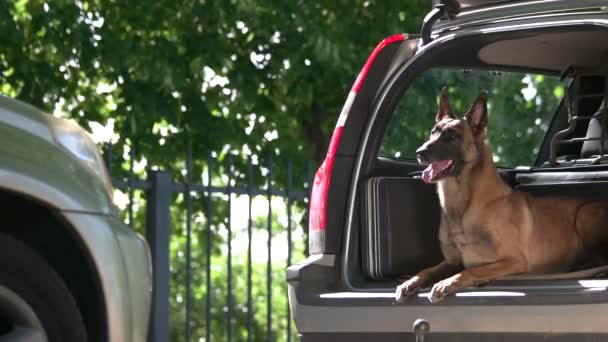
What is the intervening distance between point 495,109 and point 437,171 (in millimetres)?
7090

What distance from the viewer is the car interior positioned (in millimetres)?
6008

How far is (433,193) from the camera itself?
254 inches

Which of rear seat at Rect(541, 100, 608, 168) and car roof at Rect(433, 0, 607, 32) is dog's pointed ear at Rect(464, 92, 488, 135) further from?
rear seat at Rect(541, 100, 608, 168)

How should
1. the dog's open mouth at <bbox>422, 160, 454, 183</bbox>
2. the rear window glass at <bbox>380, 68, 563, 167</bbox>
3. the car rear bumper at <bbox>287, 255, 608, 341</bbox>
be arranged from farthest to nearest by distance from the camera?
the rear window glass at <bbox>380, 68, 563, 167</bbox>
the dog's open mouth at <bbox>422, 160, 454, 183</bbox>
the car rear bumper at <bbox>287, 255, 608, 341</bbox>

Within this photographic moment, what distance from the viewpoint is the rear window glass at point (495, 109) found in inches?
466

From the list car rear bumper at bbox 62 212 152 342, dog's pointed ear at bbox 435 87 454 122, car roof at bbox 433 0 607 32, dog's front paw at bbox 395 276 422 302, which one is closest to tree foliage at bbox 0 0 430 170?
dog's pointed ear at bbox 435 87 454 122

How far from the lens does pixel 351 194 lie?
19.7 feet

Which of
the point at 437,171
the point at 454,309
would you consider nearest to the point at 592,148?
the point at 437,171

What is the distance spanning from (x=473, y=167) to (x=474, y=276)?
1.83 feet

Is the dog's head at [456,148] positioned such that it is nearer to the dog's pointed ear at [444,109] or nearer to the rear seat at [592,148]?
the dog's pointed ear at [444,109]

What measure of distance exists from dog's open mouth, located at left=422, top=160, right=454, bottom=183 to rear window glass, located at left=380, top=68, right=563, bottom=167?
538cm

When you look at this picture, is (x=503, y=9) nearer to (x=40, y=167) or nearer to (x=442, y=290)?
(x=442, y=290)

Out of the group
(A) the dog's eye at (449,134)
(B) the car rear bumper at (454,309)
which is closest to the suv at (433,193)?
(B) the car rear bumper at (454,309)

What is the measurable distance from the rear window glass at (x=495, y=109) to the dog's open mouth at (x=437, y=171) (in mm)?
5381
